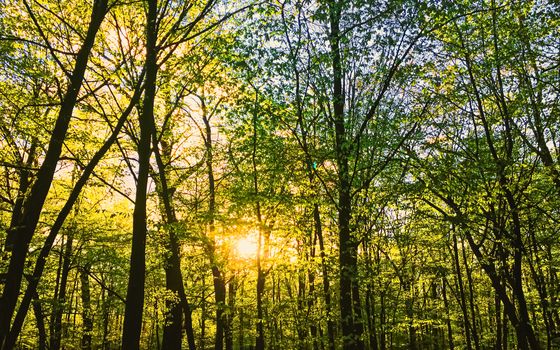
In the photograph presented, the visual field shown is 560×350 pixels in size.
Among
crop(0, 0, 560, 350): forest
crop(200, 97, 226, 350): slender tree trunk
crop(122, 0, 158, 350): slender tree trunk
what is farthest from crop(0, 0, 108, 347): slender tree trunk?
crop(200, 97, 226, 350): slender tree trunk

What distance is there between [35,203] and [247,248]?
13.2m

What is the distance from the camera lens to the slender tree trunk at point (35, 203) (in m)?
5.77

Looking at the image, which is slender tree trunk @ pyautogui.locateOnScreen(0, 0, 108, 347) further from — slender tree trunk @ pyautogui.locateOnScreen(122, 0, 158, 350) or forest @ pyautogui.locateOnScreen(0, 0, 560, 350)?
slender tree trunk @ pyautogui.locateOnScreen(122, 0, 158, 350)

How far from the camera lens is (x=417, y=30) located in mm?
10305

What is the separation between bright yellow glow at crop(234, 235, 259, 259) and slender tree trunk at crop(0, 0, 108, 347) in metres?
10.7

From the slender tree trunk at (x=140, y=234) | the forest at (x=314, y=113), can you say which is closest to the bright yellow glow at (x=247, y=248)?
the forest at (x=314, y=113)

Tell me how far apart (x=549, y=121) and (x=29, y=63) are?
53.6ft

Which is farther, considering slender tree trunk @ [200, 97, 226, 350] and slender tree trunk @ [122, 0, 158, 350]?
slender tree trunk @ [200, 97, 226, 350]

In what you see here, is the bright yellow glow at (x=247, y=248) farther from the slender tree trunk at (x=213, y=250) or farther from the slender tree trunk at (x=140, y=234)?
the slender tree trunk at (x=140, y=234)

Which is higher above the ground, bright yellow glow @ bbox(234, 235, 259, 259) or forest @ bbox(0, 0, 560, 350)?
forest @ bbox(0, 0, 560, 350)

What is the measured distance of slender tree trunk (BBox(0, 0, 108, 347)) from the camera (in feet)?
18.9

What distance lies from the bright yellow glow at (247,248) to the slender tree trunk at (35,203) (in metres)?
10.7

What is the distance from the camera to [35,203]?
6.20 m

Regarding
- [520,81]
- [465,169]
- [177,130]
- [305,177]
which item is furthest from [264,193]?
[520,81]
